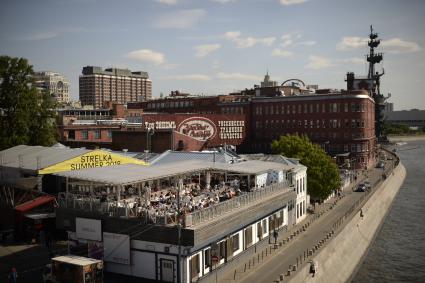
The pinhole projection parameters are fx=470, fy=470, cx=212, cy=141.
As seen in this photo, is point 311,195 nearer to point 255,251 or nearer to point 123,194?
point 255,251

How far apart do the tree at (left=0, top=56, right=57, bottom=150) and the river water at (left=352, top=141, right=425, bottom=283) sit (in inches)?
1673

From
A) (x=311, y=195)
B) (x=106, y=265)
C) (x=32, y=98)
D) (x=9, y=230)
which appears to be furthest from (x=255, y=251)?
(x=32, y=98)

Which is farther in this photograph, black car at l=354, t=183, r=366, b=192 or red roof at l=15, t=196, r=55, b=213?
black car at l=354, t=183, r=366, b=192

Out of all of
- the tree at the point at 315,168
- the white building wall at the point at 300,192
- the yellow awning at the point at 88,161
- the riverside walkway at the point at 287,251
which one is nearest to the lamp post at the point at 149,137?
the tree at the point at 315,168

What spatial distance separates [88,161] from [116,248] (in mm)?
13476

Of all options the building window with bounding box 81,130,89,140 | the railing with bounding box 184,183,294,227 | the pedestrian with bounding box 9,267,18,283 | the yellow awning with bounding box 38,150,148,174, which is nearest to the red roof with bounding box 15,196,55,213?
the yellow awning with bounding box 38,150,148,174

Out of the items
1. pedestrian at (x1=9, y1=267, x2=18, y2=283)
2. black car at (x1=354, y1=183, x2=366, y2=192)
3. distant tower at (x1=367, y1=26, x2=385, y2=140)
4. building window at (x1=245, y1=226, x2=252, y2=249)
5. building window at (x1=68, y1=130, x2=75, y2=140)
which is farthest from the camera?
distant tower at (x1=367, y1=26, x2=385, y2=140)

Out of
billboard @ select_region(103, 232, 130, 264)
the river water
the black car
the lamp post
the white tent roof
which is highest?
the lamp post

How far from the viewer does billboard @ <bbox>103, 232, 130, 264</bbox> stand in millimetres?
29172

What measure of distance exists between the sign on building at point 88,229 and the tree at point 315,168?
117ft

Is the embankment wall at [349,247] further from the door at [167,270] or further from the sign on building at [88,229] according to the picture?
the sign on building at [88,229]

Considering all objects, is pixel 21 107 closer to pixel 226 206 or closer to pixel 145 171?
pixel 145 171

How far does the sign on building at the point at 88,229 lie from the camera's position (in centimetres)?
3016

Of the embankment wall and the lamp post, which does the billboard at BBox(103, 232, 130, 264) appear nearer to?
the embankment wall
